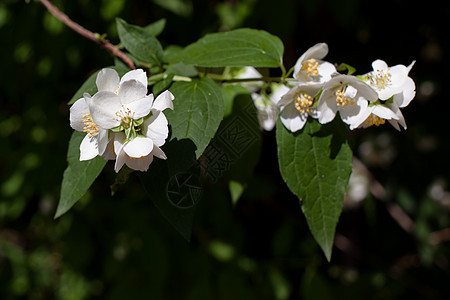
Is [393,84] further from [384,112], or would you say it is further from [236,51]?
[236,51]

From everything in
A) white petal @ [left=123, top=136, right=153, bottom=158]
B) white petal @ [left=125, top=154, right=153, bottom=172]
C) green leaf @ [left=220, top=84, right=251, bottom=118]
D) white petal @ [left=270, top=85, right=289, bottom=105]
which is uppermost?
white petal @ [left=123, top=136, right=153, bottom=158]

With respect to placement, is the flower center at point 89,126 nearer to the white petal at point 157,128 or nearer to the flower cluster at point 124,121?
the flower cluster at point 124,121

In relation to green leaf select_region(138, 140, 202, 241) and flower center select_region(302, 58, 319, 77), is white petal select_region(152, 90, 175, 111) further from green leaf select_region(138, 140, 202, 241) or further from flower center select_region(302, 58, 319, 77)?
flower center select_region(302, 58, 319, 77)

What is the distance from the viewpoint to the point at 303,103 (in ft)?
3.36

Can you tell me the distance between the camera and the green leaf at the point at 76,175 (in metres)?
0.91

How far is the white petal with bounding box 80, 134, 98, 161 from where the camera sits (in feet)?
Result: 2.85

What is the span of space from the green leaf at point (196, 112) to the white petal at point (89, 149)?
169 millimetres

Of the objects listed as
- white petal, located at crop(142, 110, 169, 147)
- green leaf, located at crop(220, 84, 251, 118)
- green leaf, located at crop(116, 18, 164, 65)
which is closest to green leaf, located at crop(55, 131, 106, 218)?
white petal, located at crop(142, 110, 169, 147)

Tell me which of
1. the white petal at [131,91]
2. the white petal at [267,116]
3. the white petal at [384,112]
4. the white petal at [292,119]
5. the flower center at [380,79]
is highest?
the white petal at [131,91]

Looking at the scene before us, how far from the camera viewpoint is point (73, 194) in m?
0.94

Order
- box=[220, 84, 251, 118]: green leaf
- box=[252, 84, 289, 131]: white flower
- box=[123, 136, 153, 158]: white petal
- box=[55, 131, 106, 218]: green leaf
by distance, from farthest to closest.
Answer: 1. box=[252, 84, 289, 131]: white flower
2. box=[220, 84, 251, 118]: green leaf
3. box=[55, 131, 106, 218]: green leaf
4. box=[123, 136, 153, 158]: white petal

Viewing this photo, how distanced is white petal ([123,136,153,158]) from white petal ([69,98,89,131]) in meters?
0.14

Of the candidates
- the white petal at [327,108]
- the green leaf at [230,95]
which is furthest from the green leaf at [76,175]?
the white petal at [327,108]

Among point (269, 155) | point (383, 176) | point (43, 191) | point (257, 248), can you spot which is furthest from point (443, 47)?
point (43, 191)
